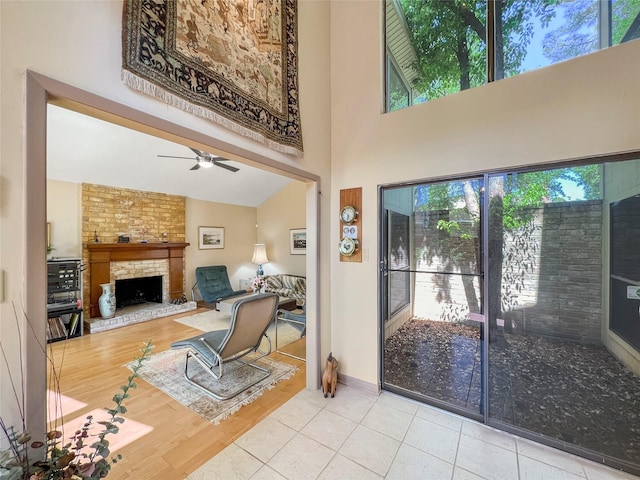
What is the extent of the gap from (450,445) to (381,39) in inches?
139

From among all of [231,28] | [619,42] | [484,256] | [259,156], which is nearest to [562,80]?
[619,42]

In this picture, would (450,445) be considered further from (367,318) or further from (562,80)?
(562,80)

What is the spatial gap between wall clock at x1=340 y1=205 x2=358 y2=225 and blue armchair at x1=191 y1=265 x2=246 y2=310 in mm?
3976

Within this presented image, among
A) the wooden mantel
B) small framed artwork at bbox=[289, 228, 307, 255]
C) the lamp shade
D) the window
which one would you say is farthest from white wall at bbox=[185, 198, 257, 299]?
the window

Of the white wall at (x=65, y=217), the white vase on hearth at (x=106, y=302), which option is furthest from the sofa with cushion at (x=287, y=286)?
the white wall at (x=65, y=217)

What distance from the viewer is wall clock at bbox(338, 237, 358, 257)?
252 centimetres

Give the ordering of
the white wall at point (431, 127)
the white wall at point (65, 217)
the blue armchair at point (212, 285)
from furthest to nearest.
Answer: the blue armchair at point (212, 285) < the white wall at point (65, 217) < the white wall at point (431, 127)

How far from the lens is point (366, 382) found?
8.25ft

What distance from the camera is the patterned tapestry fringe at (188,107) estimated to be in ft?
4.13

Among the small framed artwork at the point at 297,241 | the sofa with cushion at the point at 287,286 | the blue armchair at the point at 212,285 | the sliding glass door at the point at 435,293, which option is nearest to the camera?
the sliding glass door at the point at 435,293

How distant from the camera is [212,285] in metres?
5.87

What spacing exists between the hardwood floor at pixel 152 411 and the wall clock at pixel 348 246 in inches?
56.9

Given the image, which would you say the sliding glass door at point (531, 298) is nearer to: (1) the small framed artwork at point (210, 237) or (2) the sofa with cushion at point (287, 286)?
(2) the sofa with cushion at point (287, 286)

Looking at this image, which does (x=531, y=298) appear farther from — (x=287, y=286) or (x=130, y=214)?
(x=130, y=214)
